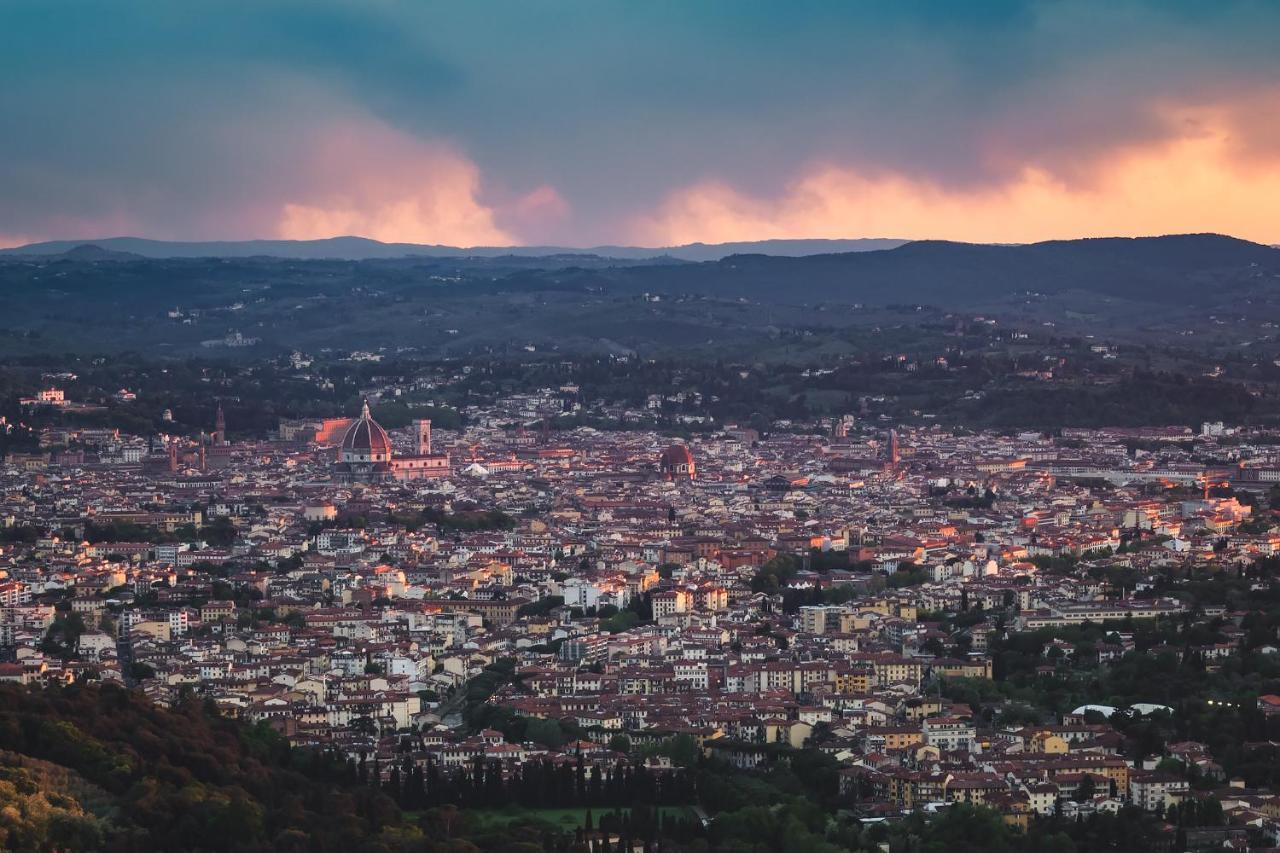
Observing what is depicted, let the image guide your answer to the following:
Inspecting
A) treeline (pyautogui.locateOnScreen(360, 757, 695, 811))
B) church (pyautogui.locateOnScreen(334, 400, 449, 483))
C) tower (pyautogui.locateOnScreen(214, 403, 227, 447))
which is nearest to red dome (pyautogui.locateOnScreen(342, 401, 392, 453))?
church (pyautogui.locateOnScreen(334, 400, 449, 483))

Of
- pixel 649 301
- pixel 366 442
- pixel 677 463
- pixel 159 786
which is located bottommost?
pixel 677 463

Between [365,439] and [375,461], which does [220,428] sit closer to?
[365,439]

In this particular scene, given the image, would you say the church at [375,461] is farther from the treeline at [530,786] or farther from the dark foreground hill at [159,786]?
the treeline at [530,786]

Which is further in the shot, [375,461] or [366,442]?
[366,442]

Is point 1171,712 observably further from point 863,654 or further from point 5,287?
point 5,287

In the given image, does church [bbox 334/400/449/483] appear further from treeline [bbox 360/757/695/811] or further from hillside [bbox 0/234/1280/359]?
treeline [bbox 360/757/695/811]

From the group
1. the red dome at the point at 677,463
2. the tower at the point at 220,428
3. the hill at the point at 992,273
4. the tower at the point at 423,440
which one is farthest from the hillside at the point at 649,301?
the red dome at the point at 677,463

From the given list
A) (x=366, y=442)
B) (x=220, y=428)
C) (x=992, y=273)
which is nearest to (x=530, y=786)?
(x=366, y=442)
